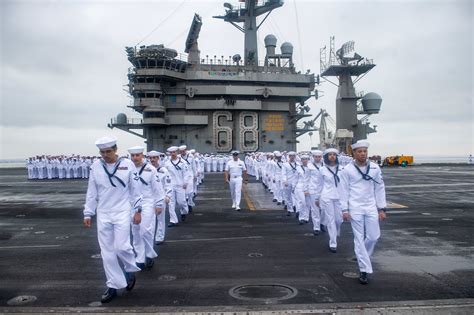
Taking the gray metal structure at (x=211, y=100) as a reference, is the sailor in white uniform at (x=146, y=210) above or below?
below

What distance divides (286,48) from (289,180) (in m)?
31.5

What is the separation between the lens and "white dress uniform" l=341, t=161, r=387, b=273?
598 centimetres

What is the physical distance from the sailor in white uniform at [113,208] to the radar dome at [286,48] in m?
38.8

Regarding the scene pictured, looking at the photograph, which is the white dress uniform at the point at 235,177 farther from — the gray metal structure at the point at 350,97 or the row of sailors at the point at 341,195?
the gray metal structure at the point at 350,97

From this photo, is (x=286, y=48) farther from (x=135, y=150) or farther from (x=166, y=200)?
(x=135, y=150)

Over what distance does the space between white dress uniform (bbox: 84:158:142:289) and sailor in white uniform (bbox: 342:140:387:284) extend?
3.44 m

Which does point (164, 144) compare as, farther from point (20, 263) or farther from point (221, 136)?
point (20, 263)

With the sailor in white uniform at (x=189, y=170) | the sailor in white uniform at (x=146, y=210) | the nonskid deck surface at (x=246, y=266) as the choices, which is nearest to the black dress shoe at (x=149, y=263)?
the sailor in white uniform at (x=146, y=210)

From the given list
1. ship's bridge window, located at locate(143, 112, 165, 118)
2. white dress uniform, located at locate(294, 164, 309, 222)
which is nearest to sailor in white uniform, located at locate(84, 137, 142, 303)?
white dress uniform, located at locate(294, 164, 309, 222)

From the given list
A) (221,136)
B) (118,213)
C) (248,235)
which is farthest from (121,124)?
(118,213)

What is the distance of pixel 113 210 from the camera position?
5320 mm

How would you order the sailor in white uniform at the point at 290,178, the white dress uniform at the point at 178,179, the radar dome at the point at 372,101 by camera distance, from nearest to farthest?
the white dress uniform at the point at 178,179 < the sailor in white uniform at the point at 290,178 < the radar dome at the point at 372,101

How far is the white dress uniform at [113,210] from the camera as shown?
5.19 meters

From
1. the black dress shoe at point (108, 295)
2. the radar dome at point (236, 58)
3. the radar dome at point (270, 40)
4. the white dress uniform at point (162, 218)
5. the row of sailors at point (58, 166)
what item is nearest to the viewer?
the black dress shoe at point (108, 295)
